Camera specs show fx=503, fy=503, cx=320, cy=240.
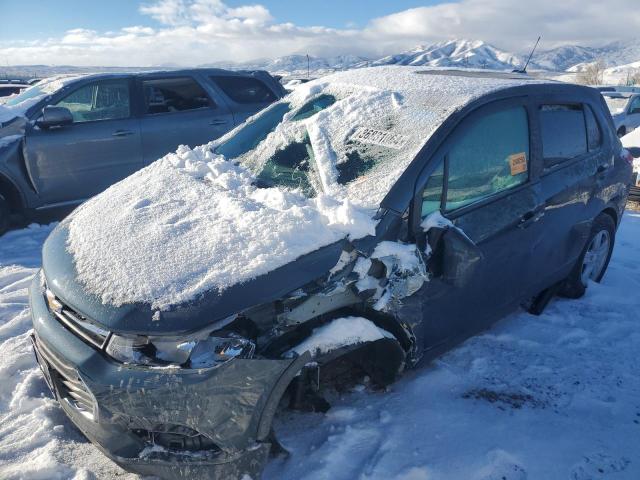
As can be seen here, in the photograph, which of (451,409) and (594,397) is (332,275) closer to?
(451,409)

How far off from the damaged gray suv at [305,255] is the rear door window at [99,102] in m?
2.79

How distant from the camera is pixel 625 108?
14.7 m

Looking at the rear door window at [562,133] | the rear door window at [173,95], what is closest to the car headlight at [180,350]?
the rear door window at [562,133]

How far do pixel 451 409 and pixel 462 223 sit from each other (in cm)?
99

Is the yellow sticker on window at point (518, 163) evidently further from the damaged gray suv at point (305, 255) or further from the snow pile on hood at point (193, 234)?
the snow pile on hood at point (193, 234)

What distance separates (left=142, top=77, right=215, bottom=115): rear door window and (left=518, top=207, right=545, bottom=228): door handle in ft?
14.9

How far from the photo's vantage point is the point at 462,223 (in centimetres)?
271

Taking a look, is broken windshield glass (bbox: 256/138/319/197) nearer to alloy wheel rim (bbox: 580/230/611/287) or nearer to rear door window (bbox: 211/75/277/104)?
alloy wheel rim (bbox: 580/230/611/287)

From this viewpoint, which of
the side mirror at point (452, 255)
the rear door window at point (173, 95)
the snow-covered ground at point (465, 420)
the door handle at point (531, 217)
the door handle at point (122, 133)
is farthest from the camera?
the rear door window at point (173, 95)

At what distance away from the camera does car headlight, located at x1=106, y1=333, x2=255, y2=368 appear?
193 cm

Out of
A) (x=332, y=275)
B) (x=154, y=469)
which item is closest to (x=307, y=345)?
(x=332, y=275)

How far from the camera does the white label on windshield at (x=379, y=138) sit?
274cm

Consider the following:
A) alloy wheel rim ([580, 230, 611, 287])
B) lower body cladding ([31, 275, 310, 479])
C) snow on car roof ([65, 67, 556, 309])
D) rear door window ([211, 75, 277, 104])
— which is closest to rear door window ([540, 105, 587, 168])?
snow on car roof ([65, 67, 556, 309])

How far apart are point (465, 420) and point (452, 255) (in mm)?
856
